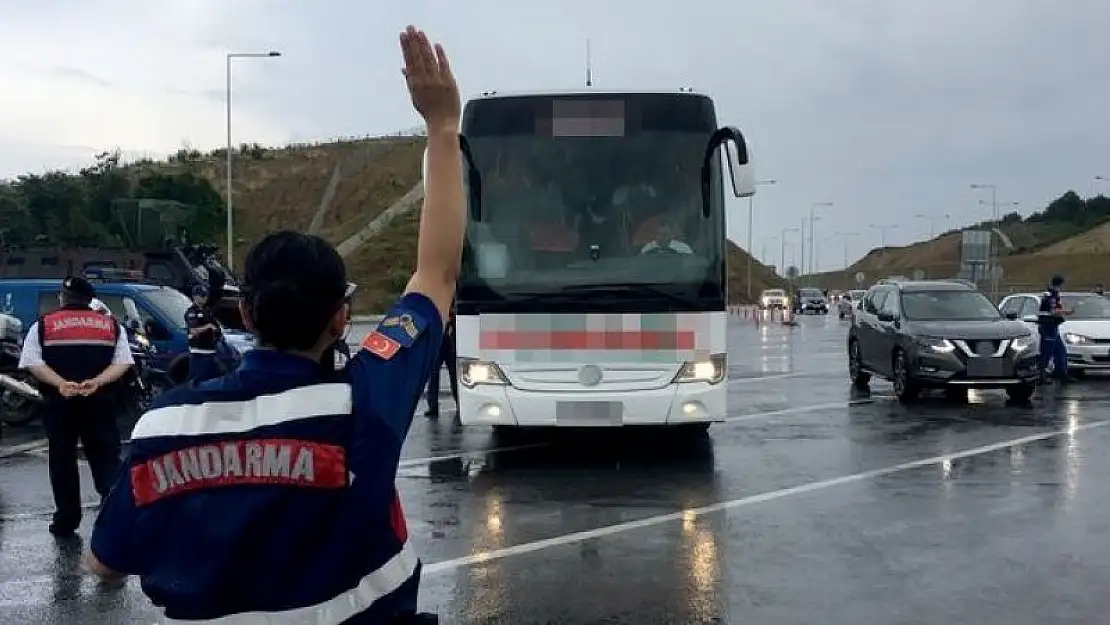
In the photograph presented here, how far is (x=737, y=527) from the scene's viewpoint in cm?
812

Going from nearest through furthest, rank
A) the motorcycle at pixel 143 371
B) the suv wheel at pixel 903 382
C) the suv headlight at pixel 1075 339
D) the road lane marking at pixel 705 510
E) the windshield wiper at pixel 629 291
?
the road lane marking at pixel 705 510 < the windshield wiper at pixel 629 291 < the motorcycle at pixel 143 371 < the suv wheel at pixel 903 382 < the suv headlight at pixel 1075 339

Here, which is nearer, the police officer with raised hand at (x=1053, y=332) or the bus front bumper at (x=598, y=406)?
the bus front bumper at (x=598, y=406)

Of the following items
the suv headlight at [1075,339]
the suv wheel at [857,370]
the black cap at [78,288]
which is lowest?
the suv wheel at [857,370]

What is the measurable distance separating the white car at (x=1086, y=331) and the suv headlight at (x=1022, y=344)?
327cm

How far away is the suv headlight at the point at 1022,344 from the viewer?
1562 centimetres

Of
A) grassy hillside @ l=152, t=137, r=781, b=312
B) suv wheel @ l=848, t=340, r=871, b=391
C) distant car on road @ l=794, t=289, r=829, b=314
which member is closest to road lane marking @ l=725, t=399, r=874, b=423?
suv wheel @ l=848, t=340, r=871, b=391

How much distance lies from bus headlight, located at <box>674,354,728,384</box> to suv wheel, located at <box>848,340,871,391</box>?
9.07 meters

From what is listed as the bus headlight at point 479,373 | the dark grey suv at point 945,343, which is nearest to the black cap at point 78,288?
the bus headlight at point 479,373

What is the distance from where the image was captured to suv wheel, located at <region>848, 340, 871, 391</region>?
18.9 m

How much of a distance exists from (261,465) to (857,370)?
59.3 feet

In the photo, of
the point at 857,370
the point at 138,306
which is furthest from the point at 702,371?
the point at 857,370

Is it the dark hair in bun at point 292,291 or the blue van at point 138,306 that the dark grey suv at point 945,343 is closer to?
the blue van at point 138,306

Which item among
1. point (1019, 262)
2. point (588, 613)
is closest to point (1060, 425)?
point (588, 613)

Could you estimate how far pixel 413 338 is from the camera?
2186mm
